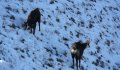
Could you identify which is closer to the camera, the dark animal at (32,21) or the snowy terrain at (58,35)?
the snowy terrain at (58,35)

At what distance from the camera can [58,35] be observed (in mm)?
20125

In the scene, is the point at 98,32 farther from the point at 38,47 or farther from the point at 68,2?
the point at 38,47

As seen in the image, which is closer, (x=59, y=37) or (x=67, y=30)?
(x=59, y=37)

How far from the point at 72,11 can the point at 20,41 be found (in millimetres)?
8502

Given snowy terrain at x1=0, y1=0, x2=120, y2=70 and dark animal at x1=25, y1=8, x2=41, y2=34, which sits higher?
dark animal at x1=25, y1=8, x2=41, y2=34

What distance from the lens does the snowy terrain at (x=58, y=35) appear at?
638 inches

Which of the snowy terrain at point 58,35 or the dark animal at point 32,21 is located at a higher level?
the dark animal at point 32,21

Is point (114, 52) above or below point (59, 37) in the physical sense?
below

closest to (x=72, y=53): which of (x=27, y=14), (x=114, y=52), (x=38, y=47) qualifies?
(x=38, y=47)

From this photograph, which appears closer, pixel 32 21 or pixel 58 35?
pixel 32 21

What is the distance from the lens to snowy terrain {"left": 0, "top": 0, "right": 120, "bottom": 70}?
1620cm

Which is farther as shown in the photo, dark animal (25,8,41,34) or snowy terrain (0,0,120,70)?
dark animal (25,8,41,34)

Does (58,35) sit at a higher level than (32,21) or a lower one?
lower

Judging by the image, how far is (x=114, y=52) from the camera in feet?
74.6
